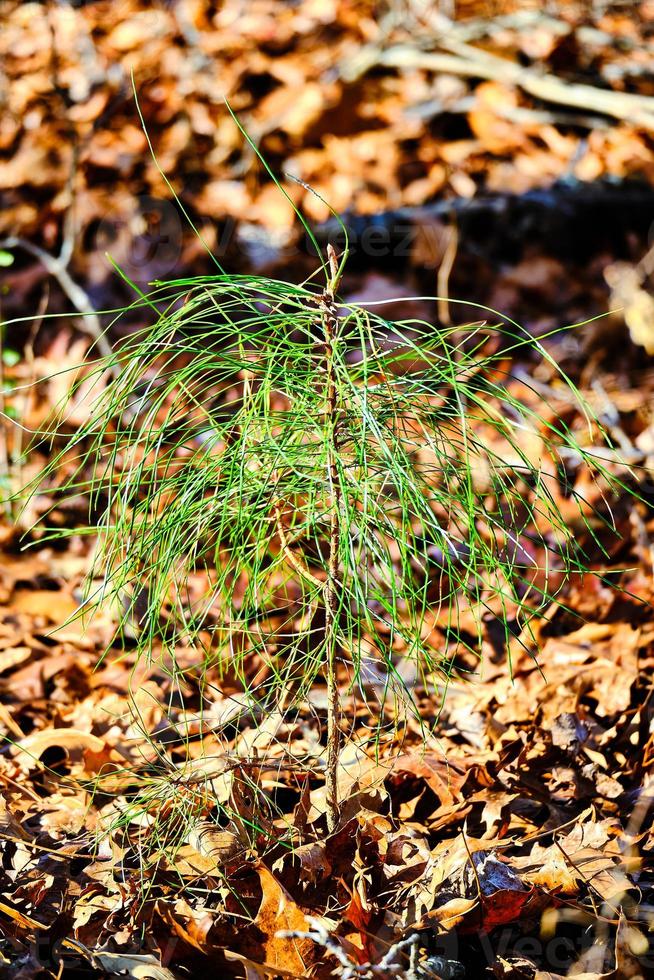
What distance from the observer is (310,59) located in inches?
181

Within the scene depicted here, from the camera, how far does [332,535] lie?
133 centimetres

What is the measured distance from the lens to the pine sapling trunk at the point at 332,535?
1244 mm

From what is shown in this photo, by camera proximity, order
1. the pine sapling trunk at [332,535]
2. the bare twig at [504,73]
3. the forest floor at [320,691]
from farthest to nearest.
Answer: the bare twig at [504,73]
the forest floor at [320,691]
the pine sapling trunk at [332,535]

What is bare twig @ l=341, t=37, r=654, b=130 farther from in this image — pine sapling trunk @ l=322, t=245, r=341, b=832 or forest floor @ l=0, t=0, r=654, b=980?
pine sapling trunk @ l=322, t=245, r=341, b=832

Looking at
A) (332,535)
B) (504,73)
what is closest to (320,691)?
(332,535)

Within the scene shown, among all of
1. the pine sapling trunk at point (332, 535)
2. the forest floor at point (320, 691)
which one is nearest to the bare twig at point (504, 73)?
the forest floor at point (320, 691)

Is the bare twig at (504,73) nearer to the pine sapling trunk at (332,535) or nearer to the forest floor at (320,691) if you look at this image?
the forest floor at (320,691)

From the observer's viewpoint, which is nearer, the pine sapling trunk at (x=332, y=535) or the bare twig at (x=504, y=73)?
the pine sapling trunk at (x=332, y=535)

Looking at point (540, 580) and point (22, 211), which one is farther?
point (22, 211)

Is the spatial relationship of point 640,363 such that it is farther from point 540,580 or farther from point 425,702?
point 425,702

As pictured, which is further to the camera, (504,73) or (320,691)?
(504,73)

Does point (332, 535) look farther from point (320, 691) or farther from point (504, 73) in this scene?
point (504, 73)

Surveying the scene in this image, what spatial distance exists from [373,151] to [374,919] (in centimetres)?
379

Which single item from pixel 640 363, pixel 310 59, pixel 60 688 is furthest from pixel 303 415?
pixel 310 59
